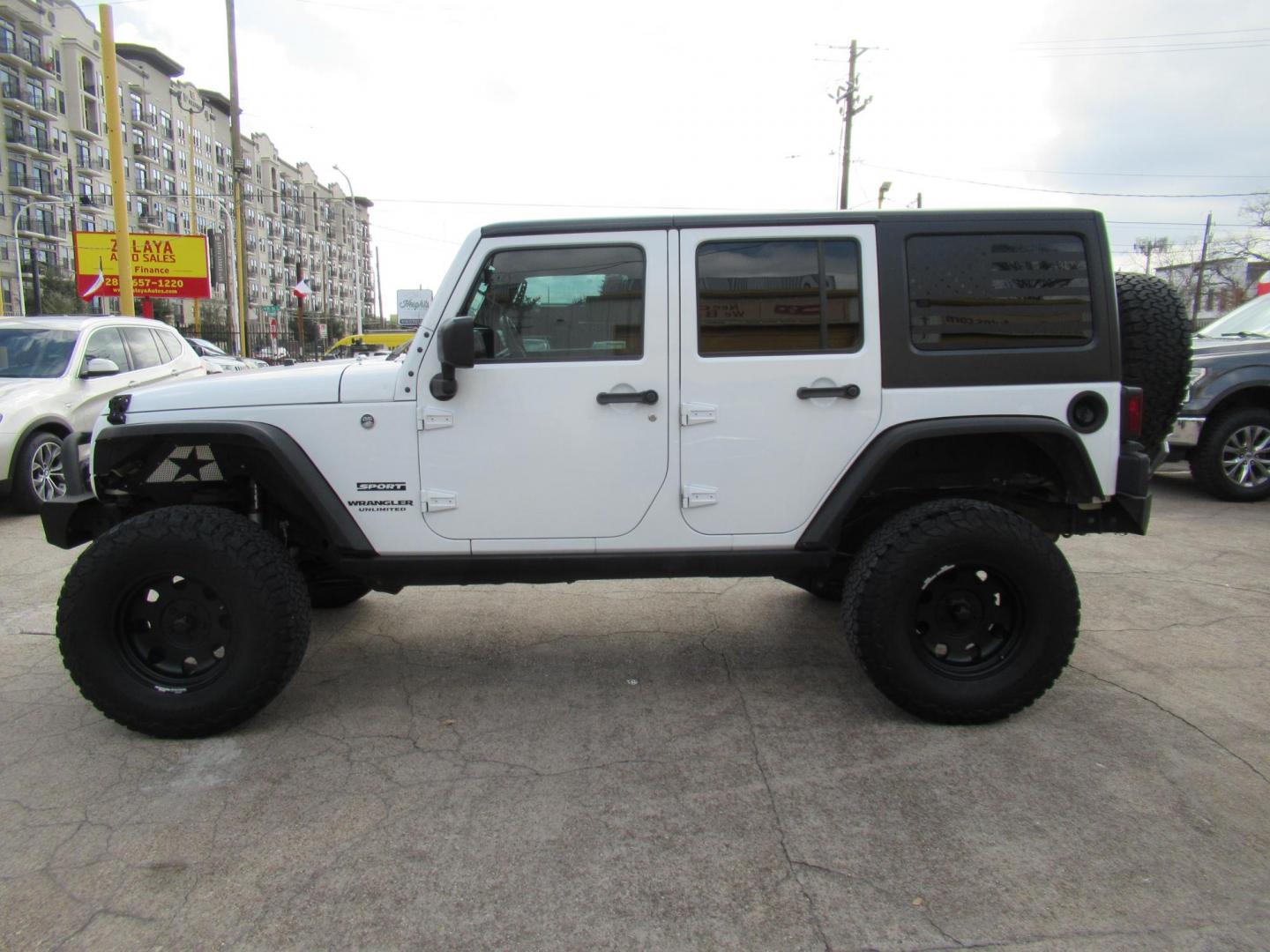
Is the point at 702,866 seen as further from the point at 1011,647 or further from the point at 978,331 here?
the point at 978,331

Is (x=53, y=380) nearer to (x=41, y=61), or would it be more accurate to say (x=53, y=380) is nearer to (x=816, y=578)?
(x=816, y=578)

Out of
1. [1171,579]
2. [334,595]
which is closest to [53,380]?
[334,595]

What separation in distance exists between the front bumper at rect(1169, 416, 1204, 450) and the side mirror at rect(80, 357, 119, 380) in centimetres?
960

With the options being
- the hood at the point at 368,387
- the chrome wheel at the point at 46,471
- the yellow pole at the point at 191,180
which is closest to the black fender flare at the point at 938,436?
the hood at the point at 368,387

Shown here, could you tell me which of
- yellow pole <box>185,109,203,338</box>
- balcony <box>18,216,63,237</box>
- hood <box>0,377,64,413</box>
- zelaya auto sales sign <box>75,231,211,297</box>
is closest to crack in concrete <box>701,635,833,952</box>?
hood <box>0,377,64,413</box>

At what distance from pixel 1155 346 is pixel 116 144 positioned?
14.2 meters

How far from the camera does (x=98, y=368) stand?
731cm

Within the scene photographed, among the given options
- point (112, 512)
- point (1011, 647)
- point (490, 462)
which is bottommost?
point (1011, 647)

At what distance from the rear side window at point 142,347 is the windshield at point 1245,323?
10616mm

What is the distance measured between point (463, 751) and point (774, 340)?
199 centimetres

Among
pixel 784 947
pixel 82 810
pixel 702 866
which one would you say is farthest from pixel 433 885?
pixel 82 810

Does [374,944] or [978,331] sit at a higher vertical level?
[978,331]

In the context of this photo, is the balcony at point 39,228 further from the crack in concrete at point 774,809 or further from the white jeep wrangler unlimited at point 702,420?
the crack in concrete at point 774,809

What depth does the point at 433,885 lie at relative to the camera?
2268 millimetres
